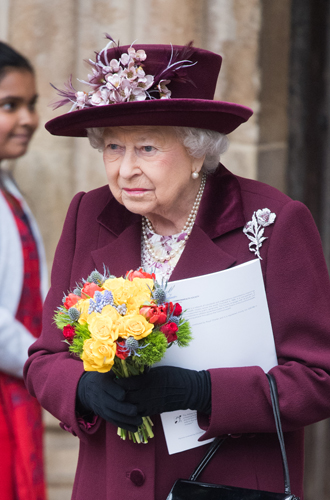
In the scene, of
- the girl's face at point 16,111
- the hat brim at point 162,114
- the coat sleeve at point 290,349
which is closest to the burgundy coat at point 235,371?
the coat sleeve at point 290,349

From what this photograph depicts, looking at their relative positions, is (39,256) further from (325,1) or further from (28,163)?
(325,1)

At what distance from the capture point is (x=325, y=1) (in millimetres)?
3383

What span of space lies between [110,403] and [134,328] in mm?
291

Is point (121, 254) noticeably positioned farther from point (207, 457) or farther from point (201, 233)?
point (207, 457)

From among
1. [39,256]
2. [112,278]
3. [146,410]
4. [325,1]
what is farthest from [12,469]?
[325,1]

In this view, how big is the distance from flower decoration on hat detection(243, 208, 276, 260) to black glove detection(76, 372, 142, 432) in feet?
1.73

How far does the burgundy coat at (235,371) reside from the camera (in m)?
1.62

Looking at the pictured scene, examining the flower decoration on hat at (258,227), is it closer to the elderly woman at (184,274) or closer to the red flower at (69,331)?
the elderly woman at (184,274)

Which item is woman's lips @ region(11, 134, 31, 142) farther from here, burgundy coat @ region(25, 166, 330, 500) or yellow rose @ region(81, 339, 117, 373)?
yellow rose @ region(81, 339, 117, 373)

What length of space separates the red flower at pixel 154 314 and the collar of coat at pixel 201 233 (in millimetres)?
407

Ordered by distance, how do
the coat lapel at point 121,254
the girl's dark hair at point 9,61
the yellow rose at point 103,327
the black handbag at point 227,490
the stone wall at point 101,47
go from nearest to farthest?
the yellow rose at point 103,327 → the black handbag at point 227,490 → the coat lapel at point 121,254 → the girl's dark hair at point 9,61 → the stone wall at point 101,47

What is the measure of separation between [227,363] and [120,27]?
2138mm

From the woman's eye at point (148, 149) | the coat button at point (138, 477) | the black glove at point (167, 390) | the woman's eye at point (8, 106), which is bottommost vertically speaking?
the coat button at point (138, 477)

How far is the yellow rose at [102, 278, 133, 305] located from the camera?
1.37m
